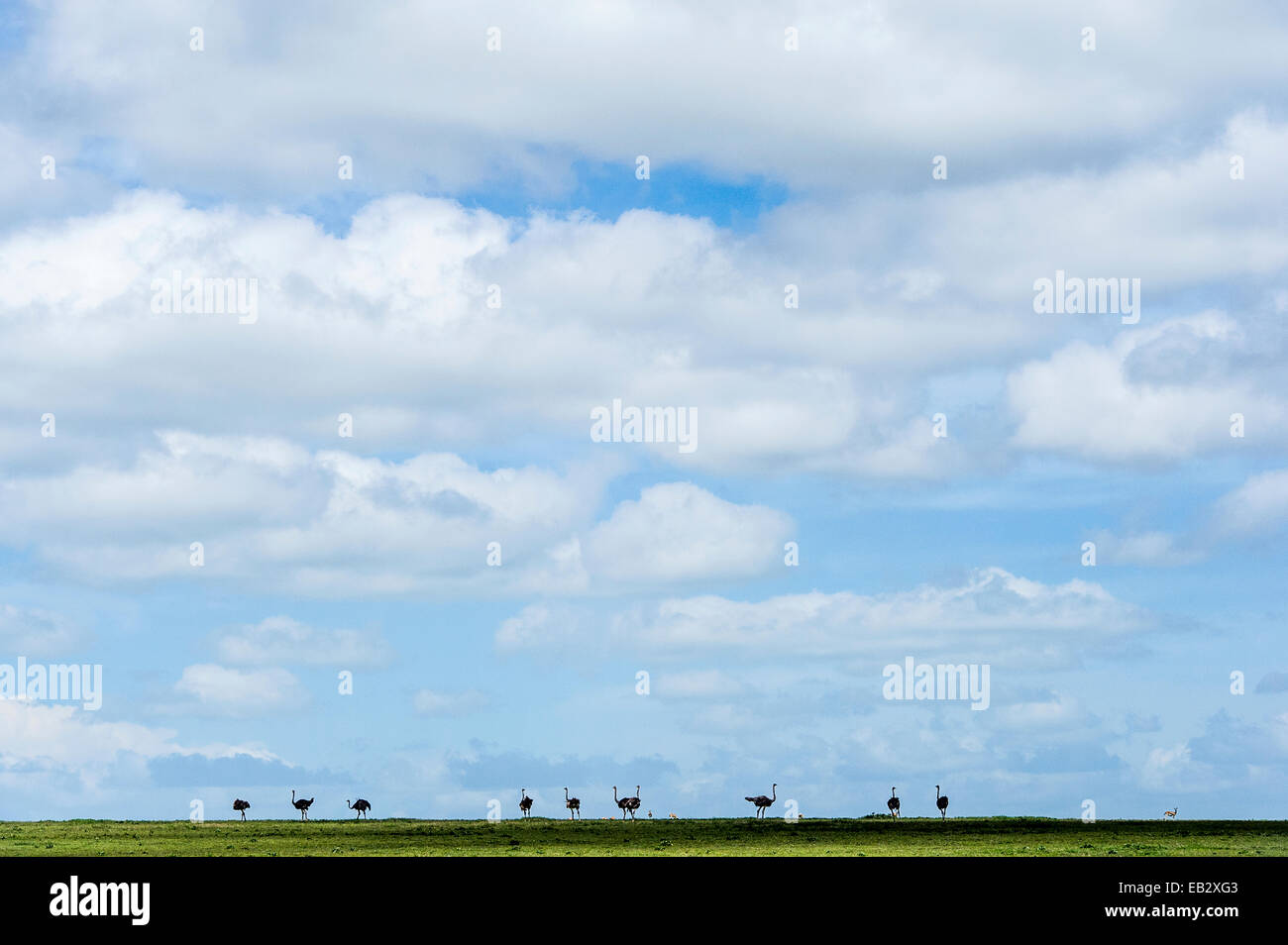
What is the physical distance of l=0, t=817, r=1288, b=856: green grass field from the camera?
79.4 m

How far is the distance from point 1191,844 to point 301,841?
54256 mm

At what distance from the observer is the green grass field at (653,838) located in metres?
79.4

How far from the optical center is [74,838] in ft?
315

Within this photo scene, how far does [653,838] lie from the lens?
91.1 meters
